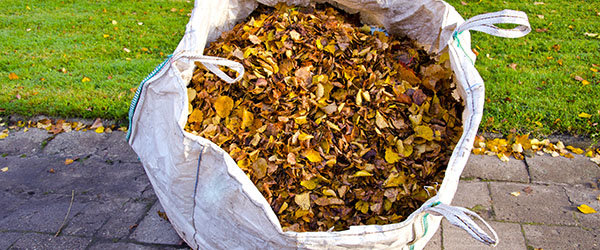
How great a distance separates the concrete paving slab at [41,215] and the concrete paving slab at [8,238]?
4cm

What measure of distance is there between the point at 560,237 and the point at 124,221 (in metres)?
2.14

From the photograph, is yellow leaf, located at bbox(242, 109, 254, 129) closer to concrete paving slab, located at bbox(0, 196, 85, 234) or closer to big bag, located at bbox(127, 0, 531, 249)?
big bag, located at bbox(127, 0, 531, 249)

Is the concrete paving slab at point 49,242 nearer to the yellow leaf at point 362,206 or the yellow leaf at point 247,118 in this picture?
the yellow leaf at point 247,118

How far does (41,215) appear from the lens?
84.7 inches

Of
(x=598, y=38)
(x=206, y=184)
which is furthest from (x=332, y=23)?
(x=598, y=38)

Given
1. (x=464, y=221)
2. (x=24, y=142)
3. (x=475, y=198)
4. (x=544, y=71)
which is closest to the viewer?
(x=464, y=221)

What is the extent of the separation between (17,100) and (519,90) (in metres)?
3.68

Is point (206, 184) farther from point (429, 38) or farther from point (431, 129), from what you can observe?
point (429, 38)

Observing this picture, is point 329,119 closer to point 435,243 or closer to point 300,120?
point 300,120

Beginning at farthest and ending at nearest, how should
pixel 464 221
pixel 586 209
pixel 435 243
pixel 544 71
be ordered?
pixel 544 71 → pixel 586 209 → pixel 435 243 → pixel 464 221

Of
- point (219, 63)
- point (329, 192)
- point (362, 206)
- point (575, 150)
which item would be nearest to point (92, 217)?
point (219, 63)

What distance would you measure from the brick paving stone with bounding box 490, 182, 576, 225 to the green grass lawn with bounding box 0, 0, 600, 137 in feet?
1.64

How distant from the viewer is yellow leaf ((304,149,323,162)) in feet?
5.20

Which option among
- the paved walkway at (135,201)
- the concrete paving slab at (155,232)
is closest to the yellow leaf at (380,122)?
the paved walkway at (135,201)
